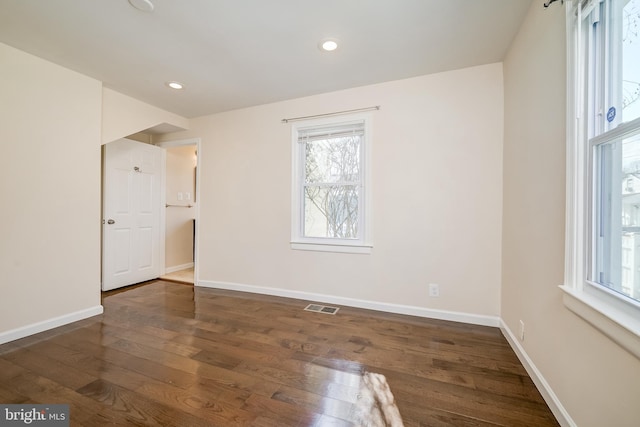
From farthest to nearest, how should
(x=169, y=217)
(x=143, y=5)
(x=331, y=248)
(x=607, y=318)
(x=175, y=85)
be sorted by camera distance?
1. (x=169, y=217)
2. (x=331, y=248)
3. (x=175, y=85)
4. (x=143, y=5)
5. (x=607, y=318)

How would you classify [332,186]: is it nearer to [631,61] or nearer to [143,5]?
[143,5]

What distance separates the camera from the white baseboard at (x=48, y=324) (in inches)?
87.4

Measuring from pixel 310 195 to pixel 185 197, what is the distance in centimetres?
283

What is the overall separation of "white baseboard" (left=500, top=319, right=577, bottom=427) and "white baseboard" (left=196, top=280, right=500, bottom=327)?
0.35m

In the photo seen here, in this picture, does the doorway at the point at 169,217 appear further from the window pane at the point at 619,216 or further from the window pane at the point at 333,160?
the window pane at the point at 619,216

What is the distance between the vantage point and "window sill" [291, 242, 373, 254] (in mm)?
2971

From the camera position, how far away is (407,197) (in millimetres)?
2787

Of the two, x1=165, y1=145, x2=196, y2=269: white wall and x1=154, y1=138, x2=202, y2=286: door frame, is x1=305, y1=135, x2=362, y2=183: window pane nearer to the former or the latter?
x1=154, y1=138, x2=202, y2=286: door frame

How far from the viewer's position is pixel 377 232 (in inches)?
114

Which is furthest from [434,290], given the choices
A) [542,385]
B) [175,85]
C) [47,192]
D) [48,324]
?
[47,192]

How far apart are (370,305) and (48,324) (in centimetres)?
318

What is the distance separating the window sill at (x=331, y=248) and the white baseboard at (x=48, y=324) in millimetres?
2244

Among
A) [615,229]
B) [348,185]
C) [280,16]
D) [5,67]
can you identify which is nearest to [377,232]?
[348,185]

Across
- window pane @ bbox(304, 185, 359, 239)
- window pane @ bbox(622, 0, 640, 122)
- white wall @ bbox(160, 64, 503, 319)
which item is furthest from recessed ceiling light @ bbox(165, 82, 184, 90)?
window pane @ bbox(622, 0, 640, 122)
